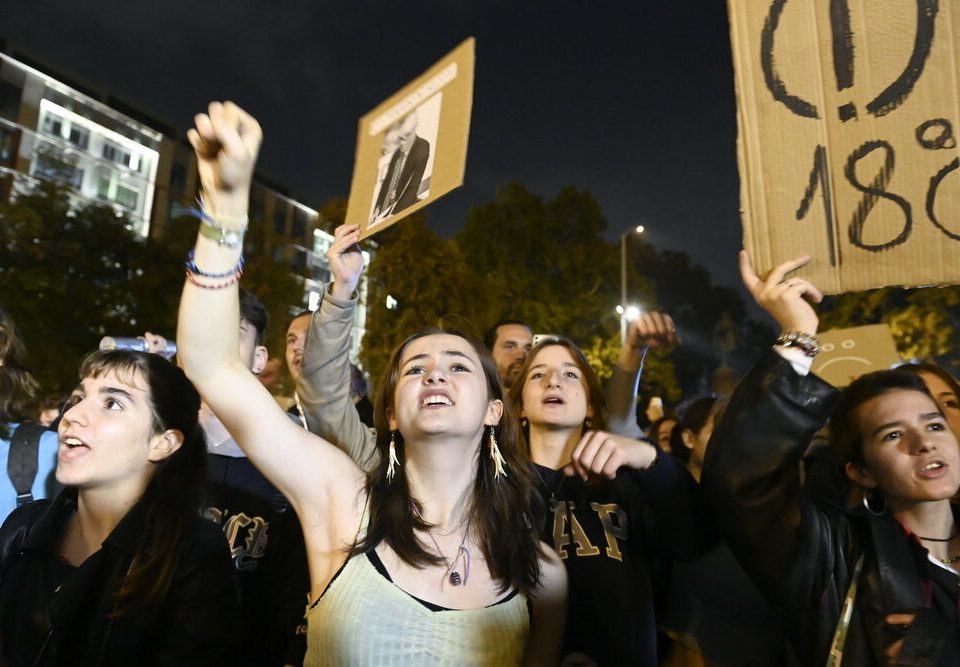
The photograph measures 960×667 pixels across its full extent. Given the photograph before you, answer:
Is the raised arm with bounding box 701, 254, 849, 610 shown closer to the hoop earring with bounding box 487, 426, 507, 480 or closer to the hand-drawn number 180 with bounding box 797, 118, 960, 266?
the hand-drawn number 180 with bounding box 797, 118, 960, 266

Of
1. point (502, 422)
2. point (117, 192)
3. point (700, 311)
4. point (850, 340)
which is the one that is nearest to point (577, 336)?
point (700, 311)

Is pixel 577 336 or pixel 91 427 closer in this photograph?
pixel 91 427

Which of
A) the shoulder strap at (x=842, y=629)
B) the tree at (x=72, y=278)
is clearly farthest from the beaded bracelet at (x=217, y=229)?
Answer: the tree at (x=72, y=278)

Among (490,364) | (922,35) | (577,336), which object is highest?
(577,336)

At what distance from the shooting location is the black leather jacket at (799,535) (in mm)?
1958

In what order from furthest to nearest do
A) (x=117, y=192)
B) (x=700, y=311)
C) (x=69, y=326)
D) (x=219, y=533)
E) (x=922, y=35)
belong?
(x=117, y=192), (x=700, y=311), (x=69, y=326), (x=219, y=533), (x=922, y=35)

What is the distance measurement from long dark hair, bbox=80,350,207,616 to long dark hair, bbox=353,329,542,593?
0.68 m

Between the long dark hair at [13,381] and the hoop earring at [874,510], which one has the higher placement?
the long dark hair at [13,381]

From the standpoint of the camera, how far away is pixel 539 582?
2420 mm

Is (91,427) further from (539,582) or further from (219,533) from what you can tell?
(539,582)

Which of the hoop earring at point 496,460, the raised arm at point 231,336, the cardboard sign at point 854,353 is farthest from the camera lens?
the cardboard sign at point 854,353

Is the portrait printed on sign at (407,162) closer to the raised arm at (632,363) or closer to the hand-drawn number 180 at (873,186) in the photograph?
the raised arm at (632,363)

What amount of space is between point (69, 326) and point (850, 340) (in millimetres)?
22901

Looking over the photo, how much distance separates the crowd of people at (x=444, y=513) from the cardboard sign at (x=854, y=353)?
1773mm
